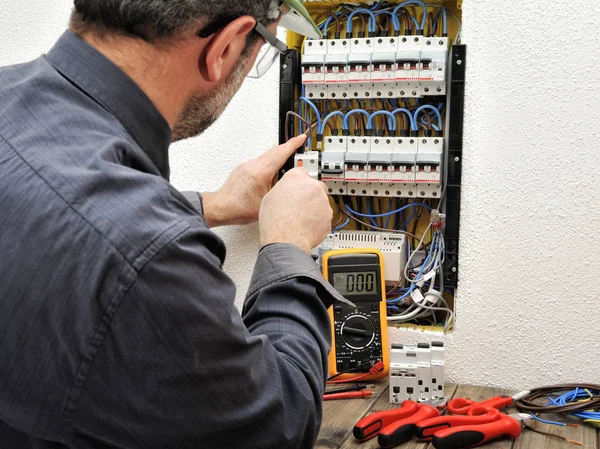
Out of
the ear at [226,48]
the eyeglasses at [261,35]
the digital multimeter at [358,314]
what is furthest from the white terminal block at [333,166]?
Answer: the ear at [226,48]

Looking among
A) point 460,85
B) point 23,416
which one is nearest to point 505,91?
point 460,85

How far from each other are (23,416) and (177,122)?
15.5 inches

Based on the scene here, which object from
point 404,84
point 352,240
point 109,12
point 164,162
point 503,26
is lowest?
point 352,240

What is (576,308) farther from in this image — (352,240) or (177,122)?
(177,122)

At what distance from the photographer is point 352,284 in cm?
155

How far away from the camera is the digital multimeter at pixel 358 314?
1.51 metres

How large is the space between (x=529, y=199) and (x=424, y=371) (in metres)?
0.49

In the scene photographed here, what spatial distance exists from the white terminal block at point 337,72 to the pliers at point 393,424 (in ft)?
2.77

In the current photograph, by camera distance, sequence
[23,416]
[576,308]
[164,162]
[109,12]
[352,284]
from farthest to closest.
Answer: [352,284] → [576,308] → [164,162] → [109,12] → [23,416]

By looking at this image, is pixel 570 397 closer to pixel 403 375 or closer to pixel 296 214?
pixel 403 375

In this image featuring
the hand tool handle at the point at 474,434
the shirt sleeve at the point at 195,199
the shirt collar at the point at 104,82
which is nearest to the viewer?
the shirt collar at the point at 104,82

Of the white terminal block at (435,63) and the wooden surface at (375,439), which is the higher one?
the white terminal block at (435,63)

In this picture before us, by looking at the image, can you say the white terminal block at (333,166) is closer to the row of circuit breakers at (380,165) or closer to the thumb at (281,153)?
the row of circuit breakers at (380,165)

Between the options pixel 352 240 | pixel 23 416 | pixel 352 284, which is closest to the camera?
pixel 23 416
